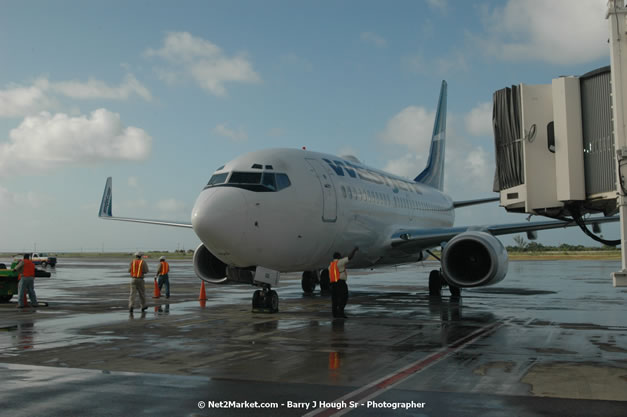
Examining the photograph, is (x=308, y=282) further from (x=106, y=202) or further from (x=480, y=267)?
(x=106, y=202)

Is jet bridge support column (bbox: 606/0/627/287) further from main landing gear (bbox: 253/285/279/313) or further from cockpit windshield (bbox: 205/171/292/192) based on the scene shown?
main landing gear (bbox: 253/285/279/313)

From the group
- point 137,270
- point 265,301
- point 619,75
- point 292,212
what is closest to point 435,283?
point 265,301

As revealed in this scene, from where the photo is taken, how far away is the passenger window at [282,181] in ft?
43.7

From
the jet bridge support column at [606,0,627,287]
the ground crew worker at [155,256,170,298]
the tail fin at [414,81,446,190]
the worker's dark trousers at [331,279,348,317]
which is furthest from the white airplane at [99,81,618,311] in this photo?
the tail fin at [414,81,446,190]

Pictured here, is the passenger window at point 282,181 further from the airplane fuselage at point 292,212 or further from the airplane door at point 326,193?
the airplane door at point 326,193

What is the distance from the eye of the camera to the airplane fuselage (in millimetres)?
12203

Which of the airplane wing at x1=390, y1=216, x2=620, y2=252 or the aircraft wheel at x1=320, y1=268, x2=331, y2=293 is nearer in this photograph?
the airplane wing at x1=390, y1=216, x2=620, y2=252

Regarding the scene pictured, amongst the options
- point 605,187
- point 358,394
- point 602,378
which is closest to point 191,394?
point 358,394

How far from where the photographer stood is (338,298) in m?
12.7

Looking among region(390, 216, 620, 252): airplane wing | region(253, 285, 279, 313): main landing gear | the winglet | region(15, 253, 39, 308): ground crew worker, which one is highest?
the winglet

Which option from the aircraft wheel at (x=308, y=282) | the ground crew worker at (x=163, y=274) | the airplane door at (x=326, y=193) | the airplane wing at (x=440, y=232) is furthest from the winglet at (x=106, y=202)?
the airplane door at (x=326, y=193)

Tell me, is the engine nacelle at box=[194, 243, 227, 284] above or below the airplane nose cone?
below

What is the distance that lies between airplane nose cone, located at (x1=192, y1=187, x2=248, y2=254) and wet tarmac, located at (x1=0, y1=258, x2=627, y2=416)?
1.57m

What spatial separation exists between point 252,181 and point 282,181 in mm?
771
